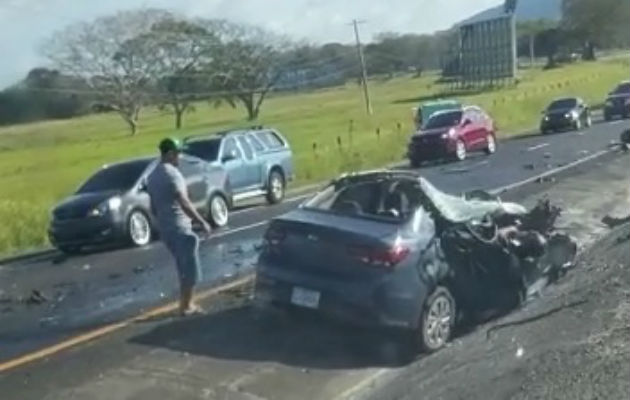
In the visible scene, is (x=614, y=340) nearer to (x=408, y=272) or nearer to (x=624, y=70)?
(x=408, y=272)

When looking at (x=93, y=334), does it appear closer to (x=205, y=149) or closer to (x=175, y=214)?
(x=175, y=214)

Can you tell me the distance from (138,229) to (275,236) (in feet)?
34.4

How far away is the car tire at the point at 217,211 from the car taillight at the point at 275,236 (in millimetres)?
12090

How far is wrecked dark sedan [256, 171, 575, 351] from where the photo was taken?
1088cm

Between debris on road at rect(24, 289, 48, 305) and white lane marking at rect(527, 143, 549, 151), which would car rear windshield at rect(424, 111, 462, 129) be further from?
debris on road at rect(24, 289, 48, 305)

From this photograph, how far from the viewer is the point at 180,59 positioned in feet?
308

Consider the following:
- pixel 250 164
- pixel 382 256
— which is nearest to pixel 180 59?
pixel 250 164

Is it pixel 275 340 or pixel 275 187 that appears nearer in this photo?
pixel 275 340

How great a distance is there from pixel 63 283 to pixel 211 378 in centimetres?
734

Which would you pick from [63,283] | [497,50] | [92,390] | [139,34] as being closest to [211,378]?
[92,390]

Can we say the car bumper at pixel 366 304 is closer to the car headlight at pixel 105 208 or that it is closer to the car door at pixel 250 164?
the car headlight at pixel 105 208

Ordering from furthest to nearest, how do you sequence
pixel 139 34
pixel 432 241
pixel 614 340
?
pixel 139 34 → pixel 432 241 → pixel 614 340

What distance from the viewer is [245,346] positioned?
11.1 metres

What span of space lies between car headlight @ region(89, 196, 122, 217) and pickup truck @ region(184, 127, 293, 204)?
183 inches
